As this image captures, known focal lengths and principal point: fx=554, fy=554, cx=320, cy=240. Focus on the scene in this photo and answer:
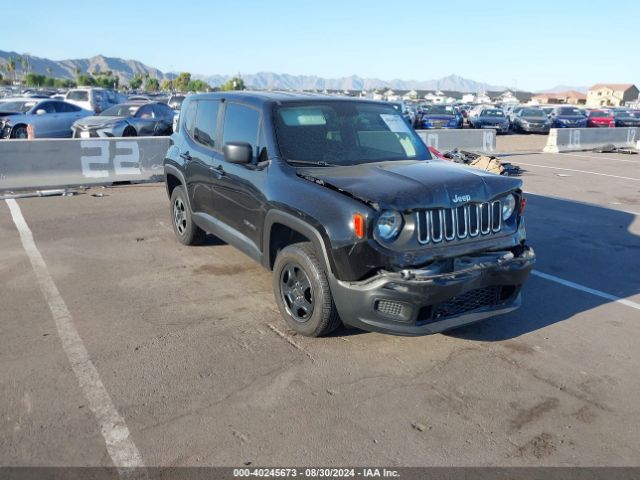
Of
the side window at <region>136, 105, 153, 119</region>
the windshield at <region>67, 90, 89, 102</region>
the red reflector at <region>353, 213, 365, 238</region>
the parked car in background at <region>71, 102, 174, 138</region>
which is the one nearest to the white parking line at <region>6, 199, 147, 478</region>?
the red reflector at <region>353, 213, 365, 238</region>

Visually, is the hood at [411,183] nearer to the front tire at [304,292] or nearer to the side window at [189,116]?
the front tire at [304,292]

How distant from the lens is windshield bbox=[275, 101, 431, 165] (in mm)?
4867

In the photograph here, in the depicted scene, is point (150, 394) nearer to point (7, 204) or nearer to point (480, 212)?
point (480, 212)

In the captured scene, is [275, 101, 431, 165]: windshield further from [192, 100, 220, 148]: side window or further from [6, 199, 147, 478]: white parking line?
[6, 199, 147, 478]: white parking line

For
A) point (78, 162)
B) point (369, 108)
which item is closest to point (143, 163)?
point (78, 162)

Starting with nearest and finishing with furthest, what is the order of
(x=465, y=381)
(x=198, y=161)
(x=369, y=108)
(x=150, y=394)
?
1. (x=150, y=394)
2. (x=465, y=381)
3. (x=369, y=108)
4. (x=198, y=161)

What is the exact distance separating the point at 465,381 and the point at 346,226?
137 centimetres

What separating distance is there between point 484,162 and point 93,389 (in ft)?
35.4

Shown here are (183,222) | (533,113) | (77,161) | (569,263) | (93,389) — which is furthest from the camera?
(533,113)

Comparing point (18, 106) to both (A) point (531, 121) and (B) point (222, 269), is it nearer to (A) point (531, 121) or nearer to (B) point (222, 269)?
(B) point (222, 269)

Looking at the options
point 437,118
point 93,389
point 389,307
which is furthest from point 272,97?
point 437,118

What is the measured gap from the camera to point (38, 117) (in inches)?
682

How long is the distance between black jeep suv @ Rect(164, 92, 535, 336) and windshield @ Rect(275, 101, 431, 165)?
0.04ft

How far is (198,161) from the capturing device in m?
6.04
